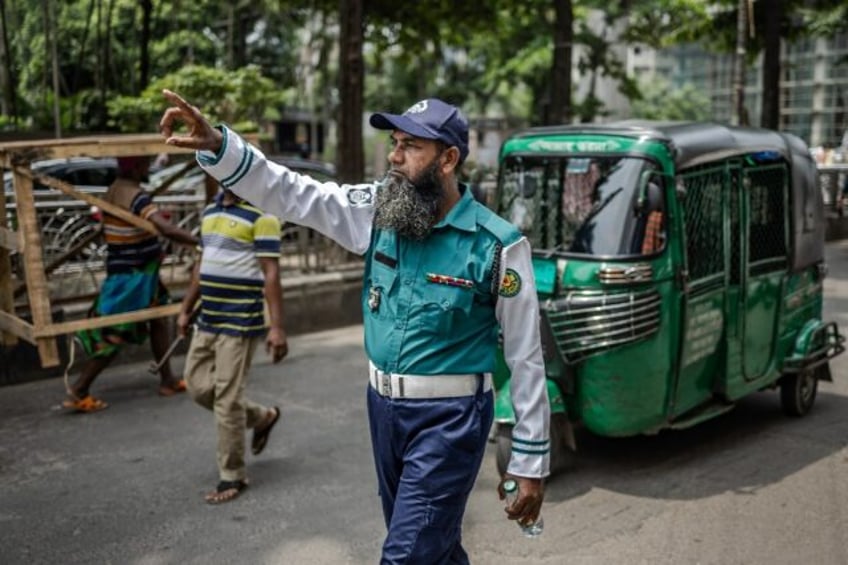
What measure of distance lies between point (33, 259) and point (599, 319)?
3525 millimetres

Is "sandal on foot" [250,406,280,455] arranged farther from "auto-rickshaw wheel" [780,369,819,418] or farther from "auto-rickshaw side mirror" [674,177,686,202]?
"auto-rickshaw wheel" [780,369,819,418]

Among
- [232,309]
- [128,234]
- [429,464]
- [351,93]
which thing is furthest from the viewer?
[351,93]

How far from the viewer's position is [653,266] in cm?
511

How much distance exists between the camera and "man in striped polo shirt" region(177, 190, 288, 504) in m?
4.94

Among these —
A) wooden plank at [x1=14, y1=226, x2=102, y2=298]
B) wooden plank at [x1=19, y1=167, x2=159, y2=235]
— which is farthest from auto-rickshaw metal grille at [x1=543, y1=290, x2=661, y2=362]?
wooden plank at [x1=14, y1=226, x2=102, y2=298]

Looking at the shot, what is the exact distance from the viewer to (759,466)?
5574 millimetres

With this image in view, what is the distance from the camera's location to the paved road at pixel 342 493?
4.39 m

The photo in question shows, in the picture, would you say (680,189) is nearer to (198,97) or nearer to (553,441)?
(553,441)

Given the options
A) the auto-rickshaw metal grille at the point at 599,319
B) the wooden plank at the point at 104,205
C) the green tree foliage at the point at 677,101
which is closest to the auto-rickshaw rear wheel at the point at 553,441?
the auto-rickshaw metal grille at the point at 599,319

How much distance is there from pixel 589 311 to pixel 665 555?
4.45 feet

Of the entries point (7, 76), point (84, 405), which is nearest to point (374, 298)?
point (84, 405)

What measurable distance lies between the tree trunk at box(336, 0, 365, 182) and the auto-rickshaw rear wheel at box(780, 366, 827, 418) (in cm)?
621

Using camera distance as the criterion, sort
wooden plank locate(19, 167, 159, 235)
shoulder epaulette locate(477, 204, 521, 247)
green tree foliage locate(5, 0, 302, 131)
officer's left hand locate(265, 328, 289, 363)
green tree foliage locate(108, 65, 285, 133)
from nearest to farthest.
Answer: shoulder epaulette locate(477, 204, 521, 247) < officer's left hand locate(265, 328, 289, 363) < wooden plank locate(19, 167, 159, 235) < green tree foliage locate(108, 65, 285, 133) < green tree foliage locate(5, 0, 302, 131)

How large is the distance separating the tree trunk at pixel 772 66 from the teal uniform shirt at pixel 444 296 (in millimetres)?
14638
